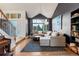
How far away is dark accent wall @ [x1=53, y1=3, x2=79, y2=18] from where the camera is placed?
3.67 meters

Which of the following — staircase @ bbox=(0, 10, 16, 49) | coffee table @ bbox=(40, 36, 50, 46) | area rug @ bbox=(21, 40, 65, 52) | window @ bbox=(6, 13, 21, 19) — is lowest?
area rug @ bbox=(21, 40, 65, 52)

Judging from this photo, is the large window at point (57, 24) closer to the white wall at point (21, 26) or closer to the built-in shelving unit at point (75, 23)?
the built-in shelving unit at point (75, 23)

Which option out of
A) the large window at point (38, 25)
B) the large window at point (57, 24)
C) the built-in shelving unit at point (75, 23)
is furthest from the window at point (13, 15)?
the built-in shelving unit at point (75, 23)

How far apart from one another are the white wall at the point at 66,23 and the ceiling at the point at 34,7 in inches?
13.8

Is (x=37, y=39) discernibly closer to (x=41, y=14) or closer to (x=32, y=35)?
(x=32, y=35)

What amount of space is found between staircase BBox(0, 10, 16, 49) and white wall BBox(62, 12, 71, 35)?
123 cm

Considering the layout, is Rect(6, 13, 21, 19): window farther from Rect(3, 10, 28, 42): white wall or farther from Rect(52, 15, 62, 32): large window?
Rect(52, 15, 62, 32): large window

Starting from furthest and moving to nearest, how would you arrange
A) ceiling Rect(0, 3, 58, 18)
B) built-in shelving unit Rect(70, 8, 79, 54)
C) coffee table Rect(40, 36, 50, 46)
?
coffee table Rect(40, 36, 50, 46) < built-in shelving unit Rect(70, 8, 79, 54) < ceiling Rect(0, 3, 58, 18)

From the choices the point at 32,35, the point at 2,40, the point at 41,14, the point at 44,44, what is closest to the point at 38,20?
the point at 41,14

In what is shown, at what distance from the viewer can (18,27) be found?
3.80 metres

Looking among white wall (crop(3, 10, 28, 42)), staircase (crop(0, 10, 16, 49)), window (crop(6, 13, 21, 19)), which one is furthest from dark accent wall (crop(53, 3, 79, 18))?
staircase (crop(0, 10, 16, 49))

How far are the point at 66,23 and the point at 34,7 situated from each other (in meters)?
0.88

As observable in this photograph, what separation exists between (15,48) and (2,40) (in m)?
0.37

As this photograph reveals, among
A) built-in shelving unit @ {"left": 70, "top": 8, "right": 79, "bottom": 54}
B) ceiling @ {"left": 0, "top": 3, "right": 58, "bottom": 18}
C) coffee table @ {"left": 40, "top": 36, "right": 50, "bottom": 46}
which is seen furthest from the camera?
→ coffee table @ {"left": 40, "top": 36, "right": 50, "bottom": 46}
